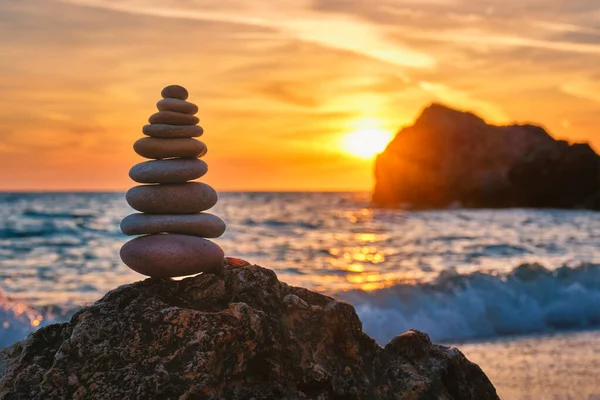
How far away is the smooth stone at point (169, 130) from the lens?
5641mm

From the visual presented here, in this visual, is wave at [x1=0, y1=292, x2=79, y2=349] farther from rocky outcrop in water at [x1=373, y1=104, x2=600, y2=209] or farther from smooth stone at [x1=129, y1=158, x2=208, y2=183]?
rocky outcrop in water at [x1=373, y1=104, x2=600, y2=209]

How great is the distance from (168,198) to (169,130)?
553 mm

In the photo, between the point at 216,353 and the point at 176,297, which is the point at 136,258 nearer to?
the point at 176,297

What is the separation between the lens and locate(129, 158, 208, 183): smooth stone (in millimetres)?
5555

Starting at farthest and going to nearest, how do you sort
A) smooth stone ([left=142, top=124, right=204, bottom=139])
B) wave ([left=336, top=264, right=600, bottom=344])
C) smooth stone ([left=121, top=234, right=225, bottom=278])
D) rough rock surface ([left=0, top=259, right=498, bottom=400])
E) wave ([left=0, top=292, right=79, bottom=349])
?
wave ([left=336, top=264, right=600, bottom=344]) → wave ([left=0, top=292, right=79, bottom=349]) → smooth stone ([left=142, top=124, right=204, bottom=139]) → smooth stone ([left=121, top=234, right=225, bottom=278]) → rough rock surface ([left=0, top=259, right=498, bottom=400])

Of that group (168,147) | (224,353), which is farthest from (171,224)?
(224,353)

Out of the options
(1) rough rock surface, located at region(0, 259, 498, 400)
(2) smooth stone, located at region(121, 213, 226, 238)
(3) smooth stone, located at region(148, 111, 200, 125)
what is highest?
(3) smooth stone, located at region(148, 111, 200, 125)

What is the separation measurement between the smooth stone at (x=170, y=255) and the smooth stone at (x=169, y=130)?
819mm

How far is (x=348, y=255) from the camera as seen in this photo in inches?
824

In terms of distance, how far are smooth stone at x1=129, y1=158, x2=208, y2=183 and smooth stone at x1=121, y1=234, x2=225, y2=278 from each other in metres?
0.46

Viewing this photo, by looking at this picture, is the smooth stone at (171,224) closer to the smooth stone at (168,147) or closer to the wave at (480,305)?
the smooth stone at (168,147)

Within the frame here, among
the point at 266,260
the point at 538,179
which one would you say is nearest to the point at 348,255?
the point at 266,260

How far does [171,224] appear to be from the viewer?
553 cm

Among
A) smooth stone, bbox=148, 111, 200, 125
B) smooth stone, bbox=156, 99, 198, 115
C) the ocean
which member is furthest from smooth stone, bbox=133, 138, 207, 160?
the ocean
